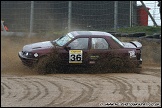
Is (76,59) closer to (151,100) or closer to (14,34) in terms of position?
(151,100)

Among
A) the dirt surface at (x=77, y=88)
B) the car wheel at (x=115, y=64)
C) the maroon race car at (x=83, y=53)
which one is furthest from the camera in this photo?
the car wheel at (x=115, y=64)

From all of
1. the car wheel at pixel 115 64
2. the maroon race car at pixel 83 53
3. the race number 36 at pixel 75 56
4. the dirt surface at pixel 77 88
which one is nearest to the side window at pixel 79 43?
the maroon race car at pixel 83 53

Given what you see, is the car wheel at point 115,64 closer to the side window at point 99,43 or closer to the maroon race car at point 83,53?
the maroon race car at point 83,53

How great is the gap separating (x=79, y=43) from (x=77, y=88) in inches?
105

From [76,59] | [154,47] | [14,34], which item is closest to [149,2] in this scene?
[154,47]

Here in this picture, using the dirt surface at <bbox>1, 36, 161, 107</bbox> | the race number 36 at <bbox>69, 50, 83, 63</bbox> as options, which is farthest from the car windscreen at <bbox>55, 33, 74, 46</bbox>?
the dirt surface at <bbox>1, 36, 161, 107</bbox>

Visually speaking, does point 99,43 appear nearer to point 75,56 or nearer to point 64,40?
point 75,56

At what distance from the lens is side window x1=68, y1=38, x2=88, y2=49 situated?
1005cm

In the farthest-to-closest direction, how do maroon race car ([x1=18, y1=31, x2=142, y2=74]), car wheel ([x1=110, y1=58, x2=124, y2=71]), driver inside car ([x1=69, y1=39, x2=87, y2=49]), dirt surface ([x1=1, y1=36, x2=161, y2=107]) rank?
car wheel ([x1=110, y1=58, x2=124, y2=71]) < driver inside car ([x1=69, y1=39, x2=87, y2=49]) < maroon race car ([x1=18, y1=31, x2=142, y2=74]) < dirt surface ([x1=1, y1=36, x2=161, y2=107])

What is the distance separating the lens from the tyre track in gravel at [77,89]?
6533 mm

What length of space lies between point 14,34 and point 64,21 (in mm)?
2433

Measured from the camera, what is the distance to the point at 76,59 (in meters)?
9.91

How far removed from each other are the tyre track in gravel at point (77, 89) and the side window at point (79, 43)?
946mm

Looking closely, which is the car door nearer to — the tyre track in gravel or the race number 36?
the race number 36
